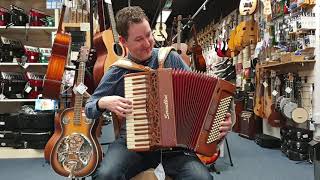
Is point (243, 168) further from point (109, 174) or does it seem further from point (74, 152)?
point (109, 174)

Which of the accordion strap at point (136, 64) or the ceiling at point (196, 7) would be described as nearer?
the accordion strap at point (136, 64)

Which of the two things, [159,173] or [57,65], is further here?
[57,65]

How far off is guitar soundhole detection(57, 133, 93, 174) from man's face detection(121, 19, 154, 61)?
1.31m

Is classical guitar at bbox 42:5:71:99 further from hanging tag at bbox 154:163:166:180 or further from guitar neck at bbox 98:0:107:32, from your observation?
hanging tag at bbox 154:163:166:180

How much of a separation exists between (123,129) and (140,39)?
56cm

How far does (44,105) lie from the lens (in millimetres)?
4988

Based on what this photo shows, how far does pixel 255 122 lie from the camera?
275 inches

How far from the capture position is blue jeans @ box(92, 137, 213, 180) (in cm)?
211

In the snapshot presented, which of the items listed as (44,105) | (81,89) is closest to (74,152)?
(81,89)

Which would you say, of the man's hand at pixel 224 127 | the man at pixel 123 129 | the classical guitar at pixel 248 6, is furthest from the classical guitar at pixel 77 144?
the classical guitar at pixel 248 6

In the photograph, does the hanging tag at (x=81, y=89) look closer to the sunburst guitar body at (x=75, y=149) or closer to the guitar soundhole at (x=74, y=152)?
the sunburst guitar body at (x=75, y=149)

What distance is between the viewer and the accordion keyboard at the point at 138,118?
1.97 metres

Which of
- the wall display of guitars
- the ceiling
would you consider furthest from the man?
the ceiling

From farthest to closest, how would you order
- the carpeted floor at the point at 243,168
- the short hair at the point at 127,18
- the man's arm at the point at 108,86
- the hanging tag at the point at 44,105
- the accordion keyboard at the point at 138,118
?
1. the hanging tag at the point at 44,105
2. the carpeted floor at the point at 243,168
3. the man's arm at the point at 108,86
4. the short hair at the point at 127,18
5. the accordion keyboard at the point at 138,118
